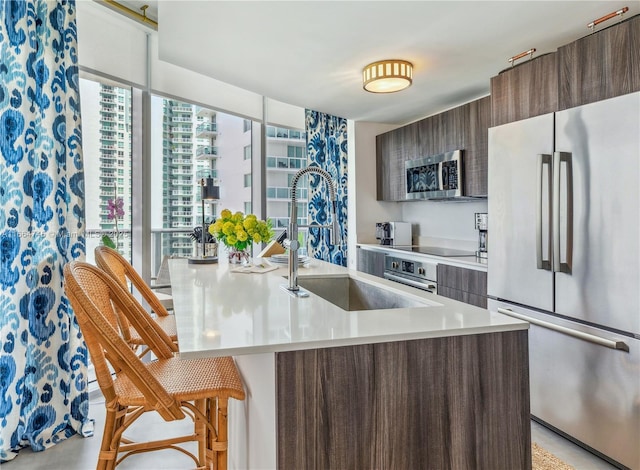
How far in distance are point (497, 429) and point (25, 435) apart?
2.35m

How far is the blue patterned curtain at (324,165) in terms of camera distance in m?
4.88

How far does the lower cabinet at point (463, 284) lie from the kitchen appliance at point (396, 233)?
4.29 feet

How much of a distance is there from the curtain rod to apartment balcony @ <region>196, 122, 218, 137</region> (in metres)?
0.91

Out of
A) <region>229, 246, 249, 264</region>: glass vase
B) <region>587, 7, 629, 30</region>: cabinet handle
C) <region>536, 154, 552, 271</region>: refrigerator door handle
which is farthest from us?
<region>229, 246, 249, 264</region>: glass vase

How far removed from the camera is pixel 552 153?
2.39 m

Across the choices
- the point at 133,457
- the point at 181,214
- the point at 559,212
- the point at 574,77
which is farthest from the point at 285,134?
the point at 133,457

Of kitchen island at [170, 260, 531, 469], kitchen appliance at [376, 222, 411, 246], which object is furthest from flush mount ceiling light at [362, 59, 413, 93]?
kitchen island at [170, 260, 531, 469]

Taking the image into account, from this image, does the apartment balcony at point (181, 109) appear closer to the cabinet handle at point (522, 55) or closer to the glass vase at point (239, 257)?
the glass vase at point (239, 257)

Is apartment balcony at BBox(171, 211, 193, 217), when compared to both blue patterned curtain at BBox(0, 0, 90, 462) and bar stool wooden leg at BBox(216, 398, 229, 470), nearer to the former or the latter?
blue patterned curtain at BBox(0, 0, 90, 462)

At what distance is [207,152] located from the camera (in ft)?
13.2

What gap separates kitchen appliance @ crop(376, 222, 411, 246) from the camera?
15.9ft

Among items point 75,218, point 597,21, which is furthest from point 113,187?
point 597,21

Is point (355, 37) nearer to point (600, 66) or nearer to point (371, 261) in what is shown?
point (600, 66)

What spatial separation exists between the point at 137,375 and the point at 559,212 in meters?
2.16
